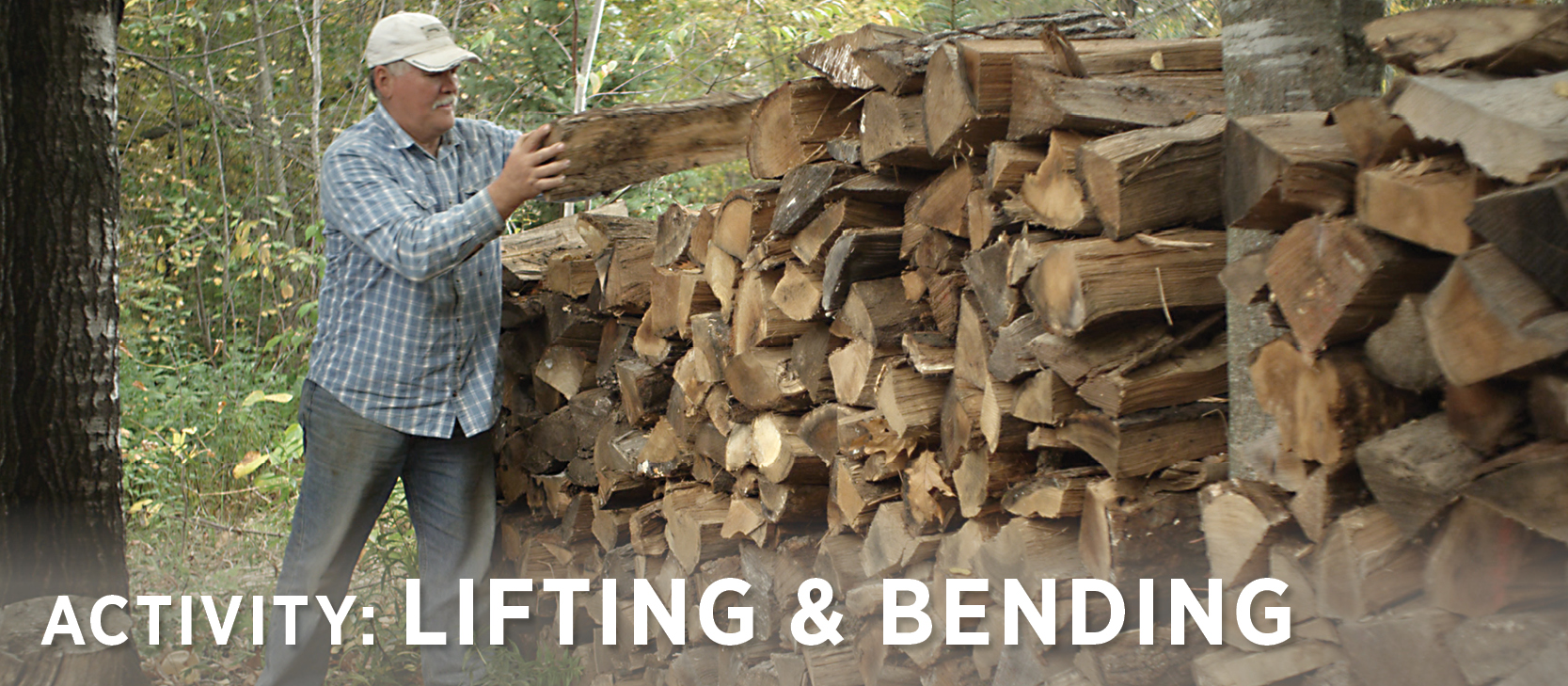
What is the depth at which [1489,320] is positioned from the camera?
1152mm

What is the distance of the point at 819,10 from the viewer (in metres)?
8.24

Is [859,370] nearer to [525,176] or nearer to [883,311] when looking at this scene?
[883,311]

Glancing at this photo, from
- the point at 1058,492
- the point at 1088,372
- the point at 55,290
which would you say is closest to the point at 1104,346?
the point at 1088,372

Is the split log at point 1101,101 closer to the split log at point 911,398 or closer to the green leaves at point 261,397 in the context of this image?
the split log at point 911,398

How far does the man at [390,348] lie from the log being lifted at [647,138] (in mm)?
210

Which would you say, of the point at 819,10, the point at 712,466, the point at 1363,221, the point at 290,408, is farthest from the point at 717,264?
the point at 819,10

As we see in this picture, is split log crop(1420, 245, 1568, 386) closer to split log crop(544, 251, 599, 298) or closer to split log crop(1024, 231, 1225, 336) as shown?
split log crop(1024, 231, 1225, 336)

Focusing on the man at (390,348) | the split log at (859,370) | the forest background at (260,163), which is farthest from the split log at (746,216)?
the forest background at (260,163)

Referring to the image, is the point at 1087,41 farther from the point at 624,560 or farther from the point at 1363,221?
the point at 624,560

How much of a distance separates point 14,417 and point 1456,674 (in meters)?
3.39

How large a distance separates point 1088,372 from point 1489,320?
1.99 feet

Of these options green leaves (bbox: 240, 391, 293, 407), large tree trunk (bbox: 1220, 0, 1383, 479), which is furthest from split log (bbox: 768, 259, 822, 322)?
green leaves (bbox: 240, 391, 293, 407)

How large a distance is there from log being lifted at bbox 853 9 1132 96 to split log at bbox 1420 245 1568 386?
3.13 feet

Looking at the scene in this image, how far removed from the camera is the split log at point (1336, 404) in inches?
53.6
